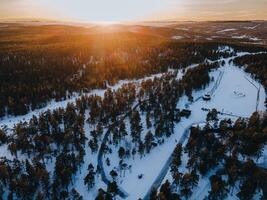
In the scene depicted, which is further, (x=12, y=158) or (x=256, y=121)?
(x=256, y=121)

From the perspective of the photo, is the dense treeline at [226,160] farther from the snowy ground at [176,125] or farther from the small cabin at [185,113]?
the small cabin at [185,113]

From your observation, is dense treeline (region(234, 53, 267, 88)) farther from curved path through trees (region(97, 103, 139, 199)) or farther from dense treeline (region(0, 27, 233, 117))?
curved path through trees (region(97, 103, 139, 199))

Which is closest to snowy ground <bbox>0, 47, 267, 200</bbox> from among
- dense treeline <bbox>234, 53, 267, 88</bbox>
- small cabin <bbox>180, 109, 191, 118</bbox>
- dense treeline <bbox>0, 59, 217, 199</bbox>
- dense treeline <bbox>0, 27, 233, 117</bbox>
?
small cabin <bbox>180, 109, 191, 118</bbox>

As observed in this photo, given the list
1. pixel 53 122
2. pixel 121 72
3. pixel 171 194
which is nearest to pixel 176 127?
pixel 171 194

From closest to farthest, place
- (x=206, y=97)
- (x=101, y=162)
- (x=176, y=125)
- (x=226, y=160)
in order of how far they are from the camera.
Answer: (x=226, y=160)
(x=101, y=162)
(x=176, y=125)
(x=206, y=97)

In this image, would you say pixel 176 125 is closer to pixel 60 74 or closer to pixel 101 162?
pixel 101 162

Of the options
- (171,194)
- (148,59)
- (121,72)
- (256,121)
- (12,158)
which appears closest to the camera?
(171,194)

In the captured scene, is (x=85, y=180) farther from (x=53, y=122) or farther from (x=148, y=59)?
(x=148, y=59)

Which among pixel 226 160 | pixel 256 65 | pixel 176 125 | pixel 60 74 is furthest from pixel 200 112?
pixel 60 74
